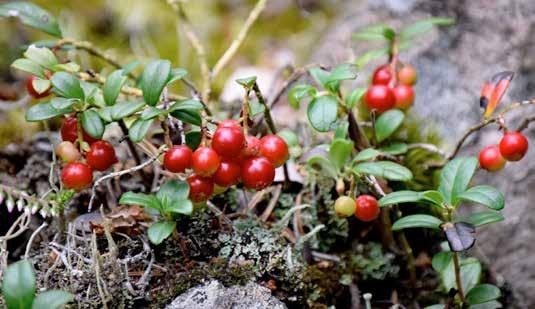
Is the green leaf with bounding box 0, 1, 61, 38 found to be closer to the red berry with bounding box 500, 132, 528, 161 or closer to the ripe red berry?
the ripe red berry

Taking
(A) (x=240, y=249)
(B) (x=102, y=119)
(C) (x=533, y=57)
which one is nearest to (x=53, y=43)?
(B) (x=102, y=119)

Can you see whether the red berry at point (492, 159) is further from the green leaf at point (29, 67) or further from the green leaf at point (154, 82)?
→ the green leaf at point (29, 67)

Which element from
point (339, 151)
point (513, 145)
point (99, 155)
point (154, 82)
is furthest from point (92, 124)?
point (513, 145)

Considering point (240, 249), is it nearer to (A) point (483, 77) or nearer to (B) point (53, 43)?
(B) point (53, 43)

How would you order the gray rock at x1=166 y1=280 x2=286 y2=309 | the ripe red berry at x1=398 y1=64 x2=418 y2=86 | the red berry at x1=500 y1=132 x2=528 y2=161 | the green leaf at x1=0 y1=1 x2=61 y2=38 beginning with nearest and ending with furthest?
1. the gray rock at x1=166 y1=280 x2=286 y2=309
2. the red berry at x1=500 y1=132 x2=528 y2=161
3. the green leaf at x1=0 y1=1 x2=61 y2=38
4. the ripe red berry at x1=398 y1=64 x2=418 y2=86

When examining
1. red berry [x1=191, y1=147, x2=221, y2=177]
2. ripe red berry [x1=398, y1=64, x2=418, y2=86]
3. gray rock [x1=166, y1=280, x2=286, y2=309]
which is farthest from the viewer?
ripe red berry [x1=398, y1=64, x2=418, y2=86]

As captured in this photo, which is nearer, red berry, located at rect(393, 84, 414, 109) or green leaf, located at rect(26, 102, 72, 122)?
green leaf, located at rect(26, 102, 72, 122)

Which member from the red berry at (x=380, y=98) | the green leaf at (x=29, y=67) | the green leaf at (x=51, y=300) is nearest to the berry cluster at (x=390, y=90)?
the red berry at (x=380, y=98)

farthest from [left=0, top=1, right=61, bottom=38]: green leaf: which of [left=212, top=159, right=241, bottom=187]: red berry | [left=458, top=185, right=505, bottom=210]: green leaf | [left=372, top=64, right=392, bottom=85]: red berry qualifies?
[left=458, top=185, right=505, bottom=210]: green leaf
